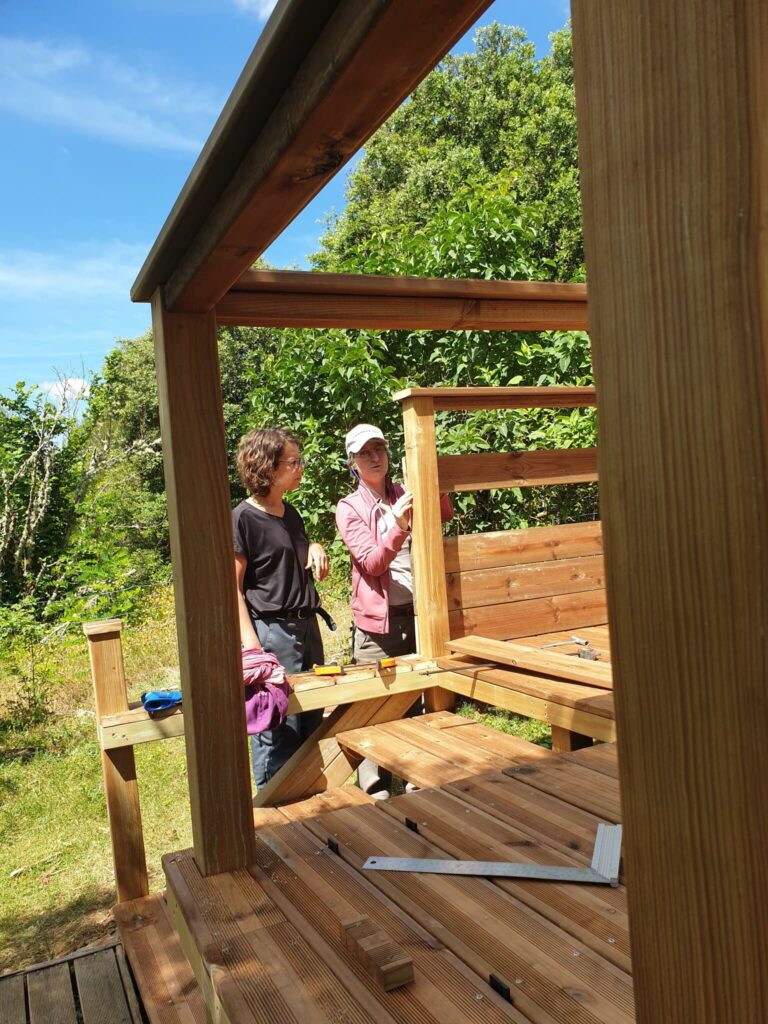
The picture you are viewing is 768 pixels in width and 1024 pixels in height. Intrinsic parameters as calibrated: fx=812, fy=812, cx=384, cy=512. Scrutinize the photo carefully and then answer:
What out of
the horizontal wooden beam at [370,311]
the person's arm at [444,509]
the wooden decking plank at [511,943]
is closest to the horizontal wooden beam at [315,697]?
the person's arm at [444,509]

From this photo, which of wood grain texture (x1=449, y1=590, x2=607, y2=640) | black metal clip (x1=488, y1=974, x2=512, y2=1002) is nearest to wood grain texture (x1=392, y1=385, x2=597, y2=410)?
wood grain texture (x1=449, y1=590, x2=607, y2=640)

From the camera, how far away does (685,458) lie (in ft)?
2.06

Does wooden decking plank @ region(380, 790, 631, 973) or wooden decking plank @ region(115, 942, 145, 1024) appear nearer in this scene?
wooden decking plank @ region(380, 790, 631, 973)

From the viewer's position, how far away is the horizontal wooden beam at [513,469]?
4.33 metres

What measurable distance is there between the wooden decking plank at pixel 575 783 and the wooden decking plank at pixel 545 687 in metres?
0.22

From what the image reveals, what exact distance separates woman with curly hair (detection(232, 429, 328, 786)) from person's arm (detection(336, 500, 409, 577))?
0.22 meters

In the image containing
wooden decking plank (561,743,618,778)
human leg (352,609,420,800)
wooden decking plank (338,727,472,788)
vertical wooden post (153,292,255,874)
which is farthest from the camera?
human leg (352,609,420,800)

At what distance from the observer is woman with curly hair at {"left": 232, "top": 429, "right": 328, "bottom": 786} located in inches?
136

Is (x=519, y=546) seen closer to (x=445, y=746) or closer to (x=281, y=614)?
(x=445, y=746)

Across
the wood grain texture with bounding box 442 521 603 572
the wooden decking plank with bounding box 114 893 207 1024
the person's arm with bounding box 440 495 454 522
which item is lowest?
the wooden decking plank with bounding box 114 893 207 1024

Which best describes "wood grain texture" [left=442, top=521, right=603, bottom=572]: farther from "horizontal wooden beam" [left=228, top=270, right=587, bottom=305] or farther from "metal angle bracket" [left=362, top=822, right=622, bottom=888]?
"metal angle bracket" [left=362, top=822, right=622, bottom=888]

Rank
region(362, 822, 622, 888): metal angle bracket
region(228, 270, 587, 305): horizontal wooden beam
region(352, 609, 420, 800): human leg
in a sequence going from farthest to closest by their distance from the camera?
Answer: region(352, 609, 420, 800): human leg
region(228, 270, 587, 305): horizontal wooden beam
region(362, 822, 622, 888): metal angle bracket

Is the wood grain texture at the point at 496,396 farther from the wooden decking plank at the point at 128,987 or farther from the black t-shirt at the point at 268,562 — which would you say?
the wooden decking plank at the point at 128,987

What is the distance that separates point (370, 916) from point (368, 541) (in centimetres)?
199
